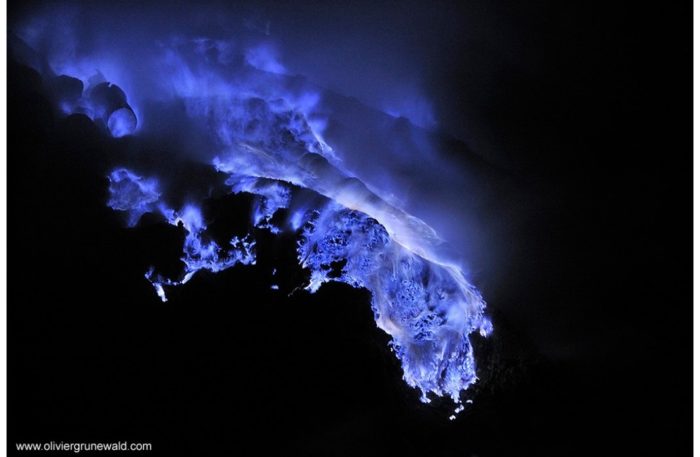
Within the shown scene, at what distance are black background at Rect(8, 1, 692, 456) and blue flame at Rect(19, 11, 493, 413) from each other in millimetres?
332

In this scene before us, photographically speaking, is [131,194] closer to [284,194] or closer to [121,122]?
[121,122]

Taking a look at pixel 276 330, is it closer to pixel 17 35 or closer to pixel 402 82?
pixel 402 82

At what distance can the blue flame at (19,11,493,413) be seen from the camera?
18.1 ft

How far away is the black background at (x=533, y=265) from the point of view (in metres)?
4.73

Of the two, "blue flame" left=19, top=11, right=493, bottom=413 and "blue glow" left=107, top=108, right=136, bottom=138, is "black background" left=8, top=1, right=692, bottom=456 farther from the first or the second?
"blue flame" left=19, top=11, right=493, bottom=413

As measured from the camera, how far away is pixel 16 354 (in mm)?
4879

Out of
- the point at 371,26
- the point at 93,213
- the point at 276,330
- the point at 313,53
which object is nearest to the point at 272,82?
the point at 313,53

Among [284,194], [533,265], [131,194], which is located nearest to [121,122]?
[131,194]

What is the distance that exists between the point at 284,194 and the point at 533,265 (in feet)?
9.96

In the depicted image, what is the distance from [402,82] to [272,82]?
5.41 feet

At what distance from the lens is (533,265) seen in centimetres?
494

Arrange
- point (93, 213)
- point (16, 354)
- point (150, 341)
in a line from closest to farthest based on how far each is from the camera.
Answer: point (16, 354) < point (93, 213) < point (150, 341)

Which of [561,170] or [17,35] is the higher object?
[17,35]

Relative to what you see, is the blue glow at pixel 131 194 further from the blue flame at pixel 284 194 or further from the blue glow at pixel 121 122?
the blue glow at pixel 121 122
